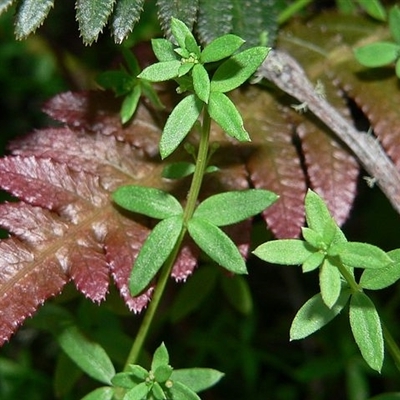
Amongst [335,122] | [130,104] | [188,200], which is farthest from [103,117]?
[335,122]

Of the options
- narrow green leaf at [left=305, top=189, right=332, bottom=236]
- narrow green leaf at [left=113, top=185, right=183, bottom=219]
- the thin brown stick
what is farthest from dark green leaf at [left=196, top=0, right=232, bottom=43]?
narrow green leaf at [left=305, top=189, right=332, bottom=236]

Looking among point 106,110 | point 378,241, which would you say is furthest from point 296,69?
point 378,241

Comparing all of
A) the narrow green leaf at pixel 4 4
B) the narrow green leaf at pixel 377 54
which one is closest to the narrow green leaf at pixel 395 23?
the narrow green leaf at pixel 377 54

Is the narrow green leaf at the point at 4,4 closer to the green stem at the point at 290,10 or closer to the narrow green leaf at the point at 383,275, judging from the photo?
the green stem at the point at 290,10

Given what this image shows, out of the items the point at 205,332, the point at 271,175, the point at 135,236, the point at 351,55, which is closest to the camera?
the point at 135,236

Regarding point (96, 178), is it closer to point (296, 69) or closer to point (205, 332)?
point (296, 69)

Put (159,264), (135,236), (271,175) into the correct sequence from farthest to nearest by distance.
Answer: (271,175) < (135,236) < (159,264)
